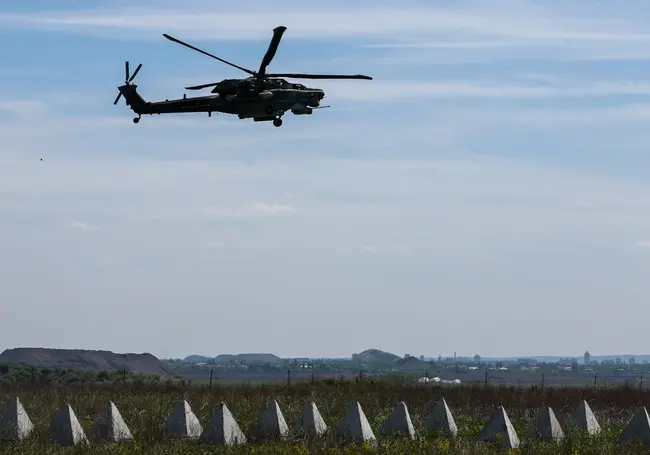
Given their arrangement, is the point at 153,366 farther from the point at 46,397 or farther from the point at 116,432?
the point at 116,432

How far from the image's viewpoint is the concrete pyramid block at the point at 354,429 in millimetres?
25891

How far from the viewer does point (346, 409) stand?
115 feet

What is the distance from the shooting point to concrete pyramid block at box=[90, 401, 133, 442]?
84.2 feet

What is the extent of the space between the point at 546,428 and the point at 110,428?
9.05 meters

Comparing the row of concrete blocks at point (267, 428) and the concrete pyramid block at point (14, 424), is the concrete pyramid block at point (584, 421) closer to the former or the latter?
the row of concrete blocks at point (267, 428)

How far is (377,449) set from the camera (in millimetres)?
24203

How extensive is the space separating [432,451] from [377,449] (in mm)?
1573

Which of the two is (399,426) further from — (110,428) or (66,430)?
(66,430)

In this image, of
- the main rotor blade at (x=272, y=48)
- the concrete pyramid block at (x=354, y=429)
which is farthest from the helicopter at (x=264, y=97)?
the concrete pyramid block at (x=354, y=429)

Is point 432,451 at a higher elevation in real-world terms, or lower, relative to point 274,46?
lower

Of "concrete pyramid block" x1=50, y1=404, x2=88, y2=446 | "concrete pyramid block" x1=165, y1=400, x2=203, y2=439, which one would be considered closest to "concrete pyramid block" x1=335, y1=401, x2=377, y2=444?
"concrete pyramid block" x1=165, y1=400, x2=203, y2=439

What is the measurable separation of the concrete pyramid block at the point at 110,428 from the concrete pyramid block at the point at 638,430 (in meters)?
10.3

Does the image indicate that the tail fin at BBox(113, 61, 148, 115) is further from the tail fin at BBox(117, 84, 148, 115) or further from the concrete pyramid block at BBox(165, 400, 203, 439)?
the concrete pyramid block at BBox(165, 400, 203, 439)

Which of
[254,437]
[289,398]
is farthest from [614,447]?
[289,398]
